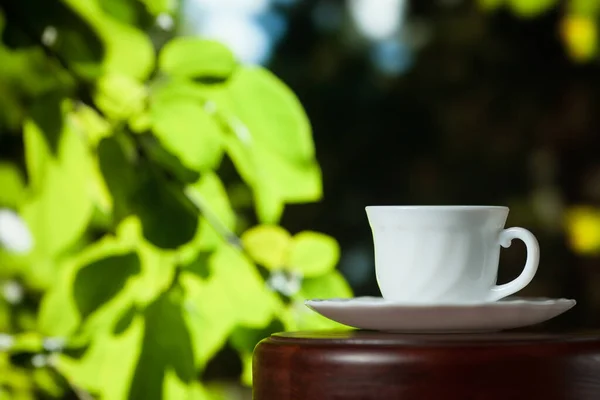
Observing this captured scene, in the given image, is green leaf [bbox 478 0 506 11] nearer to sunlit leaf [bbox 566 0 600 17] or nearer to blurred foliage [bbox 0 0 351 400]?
sunlit leaf [bbox 566 0 600 17]

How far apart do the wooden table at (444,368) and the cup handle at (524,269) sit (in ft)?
0.31

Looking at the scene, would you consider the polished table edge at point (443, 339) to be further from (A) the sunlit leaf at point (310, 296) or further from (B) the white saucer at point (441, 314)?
(A) the sunlit leaf at point (310, 296)

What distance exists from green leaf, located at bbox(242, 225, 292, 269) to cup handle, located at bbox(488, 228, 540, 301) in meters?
0.52

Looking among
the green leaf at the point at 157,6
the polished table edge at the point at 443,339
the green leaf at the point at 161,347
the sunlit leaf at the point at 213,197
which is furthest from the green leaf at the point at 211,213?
the polished table edge at the point at 443,339

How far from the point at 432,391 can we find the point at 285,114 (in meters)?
0.66

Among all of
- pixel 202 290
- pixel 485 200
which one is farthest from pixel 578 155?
pixel 202 290

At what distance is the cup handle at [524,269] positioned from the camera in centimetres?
88

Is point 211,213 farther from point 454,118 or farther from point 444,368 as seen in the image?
point 444,368

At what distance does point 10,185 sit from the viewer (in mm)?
1345

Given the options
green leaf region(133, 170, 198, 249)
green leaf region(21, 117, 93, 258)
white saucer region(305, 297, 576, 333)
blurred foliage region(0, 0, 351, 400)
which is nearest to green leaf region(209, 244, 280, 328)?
blurred foliage region(0, 0, 351, 400)

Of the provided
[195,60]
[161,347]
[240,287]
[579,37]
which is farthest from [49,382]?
[579,37]

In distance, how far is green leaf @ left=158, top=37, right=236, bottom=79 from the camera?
1210 mm

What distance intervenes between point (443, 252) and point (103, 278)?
22.2 inches

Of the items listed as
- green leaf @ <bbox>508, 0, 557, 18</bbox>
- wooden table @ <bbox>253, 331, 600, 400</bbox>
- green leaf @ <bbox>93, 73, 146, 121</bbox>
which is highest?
green leaf @ <bbox>508, 0, 557, 18</bbox>
